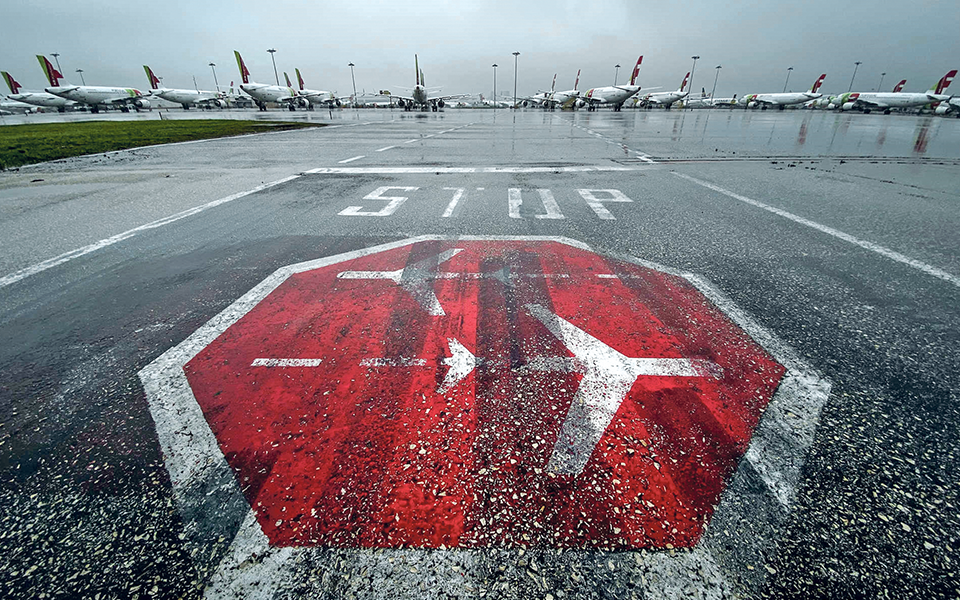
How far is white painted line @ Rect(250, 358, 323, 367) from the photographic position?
2.18 metres

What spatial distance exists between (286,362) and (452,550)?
1.42m

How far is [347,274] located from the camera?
3338mm

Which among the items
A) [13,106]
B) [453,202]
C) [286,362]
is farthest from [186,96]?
[286,362]

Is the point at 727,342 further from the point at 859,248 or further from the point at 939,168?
the point at 939,168

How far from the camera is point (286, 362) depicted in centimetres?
221

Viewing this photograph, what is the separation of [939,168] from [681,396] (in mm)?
11457

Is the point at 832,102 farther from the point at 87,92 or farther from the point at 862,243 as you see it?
the point at 87,92

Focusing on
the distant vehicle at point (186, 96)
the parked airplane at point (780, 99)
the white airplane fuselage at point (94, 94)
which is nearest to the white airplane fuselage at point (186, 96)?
the distant vehicle at point (186, 96)

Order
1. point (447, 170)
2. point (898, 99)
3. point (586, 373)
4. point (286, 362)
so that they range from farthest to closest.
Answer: point (898, 99)
point (447, 170)
point (286, 362)
point (586, 373)

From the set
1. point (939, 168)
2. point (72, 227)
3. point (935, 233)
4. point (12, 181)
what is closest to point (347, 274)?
point (72, 227)

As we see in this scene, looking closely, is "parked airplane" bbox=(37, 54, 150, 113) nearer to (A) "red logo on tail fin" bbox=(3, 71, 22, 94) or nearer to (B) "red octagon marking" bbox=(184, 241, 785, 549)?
(A) "red logo on tail fin" bbox=(3, 71, 22, 94)

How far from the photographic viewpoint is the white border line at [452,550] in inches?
47.6

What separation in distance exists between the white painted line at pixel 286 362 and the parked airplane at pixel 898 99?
80.8 m

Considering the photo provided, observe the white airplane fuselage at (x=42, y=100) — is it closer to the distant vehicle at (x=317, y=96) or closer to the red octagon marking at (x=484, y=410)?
the distant vehicle at (x=317, y=96)
